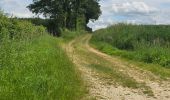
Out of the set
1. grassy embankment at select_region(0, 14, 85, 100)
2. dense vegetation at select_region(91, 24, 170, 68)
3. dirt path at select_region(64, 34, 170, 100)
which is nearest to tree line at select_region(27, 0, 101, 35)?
dense vegetation at select_region(91, 24, 170, 68)

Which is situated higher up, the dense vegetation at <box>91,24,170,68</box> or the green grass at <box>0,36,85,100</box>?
the green grass at <box>0,36,85,100</box>

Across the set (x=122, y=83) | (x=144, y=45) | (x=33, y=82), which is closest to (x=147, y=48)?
(x=144, y=45)

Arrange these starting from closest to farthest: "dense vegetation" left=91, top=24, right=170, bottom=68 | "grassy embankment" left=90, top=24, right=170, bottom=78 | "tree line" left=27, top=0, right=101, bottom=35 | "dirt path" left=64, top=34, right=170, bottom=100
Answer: "dirt path" left=64, top=34, right=170, bottom=100
"grassy embankment" left=90, top=24, right=170, bottom=78
"dense vegetation" left=91, top=24, right=170, bottom=68
"tree line" left=27, top=0, right=101, bottom=35

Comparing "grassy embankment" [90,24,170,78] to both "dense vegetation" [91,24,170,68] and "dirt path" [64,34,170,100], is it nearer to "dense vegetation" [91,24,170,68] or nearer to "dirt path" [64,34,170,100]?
"dense vegetation" [91,24,170,68]

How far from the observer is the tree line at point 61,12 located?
6888 cm

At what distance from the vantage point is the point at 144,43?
28.5m

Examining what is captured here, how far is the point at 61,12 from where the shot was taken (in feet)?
224

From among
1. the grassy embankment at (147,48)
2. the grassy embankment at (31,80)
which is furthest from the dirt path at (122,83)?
the grassy embankment at (147,48)

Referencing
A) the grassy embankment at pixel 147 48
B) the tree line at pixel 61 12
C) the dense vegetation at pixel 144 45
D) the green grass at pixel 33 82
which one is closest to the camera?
the green grass at pixel 33 82

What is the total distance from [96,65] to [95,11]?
200ft

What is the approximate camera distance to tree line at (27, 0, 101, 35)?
68875mm

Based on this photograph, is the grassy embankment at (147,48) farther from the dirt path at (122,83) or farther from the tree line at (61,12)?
the tree line at (61,12)

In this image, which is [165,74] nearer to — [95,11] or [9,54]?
[9,54]

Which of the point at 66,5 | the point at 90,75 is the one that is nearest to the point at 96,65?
the point at 90,75
